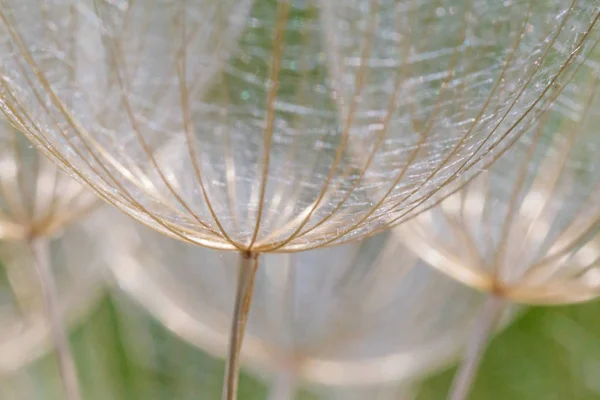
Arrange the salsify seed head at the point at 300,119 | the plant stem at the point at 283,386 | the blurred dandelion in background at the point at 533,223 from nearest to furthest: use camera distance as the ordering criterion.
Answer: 1. the salsify seed head at the point at 300,119
2. the blurred dandelion in background at the point at 533,223
3. the plant stem at the point at 283,386

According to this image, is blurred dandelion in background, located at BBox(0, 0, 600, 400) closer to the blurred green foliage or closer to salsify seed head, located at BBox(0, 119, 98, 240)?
salsify seed head, located at BBox(0, 119, 98, 240)

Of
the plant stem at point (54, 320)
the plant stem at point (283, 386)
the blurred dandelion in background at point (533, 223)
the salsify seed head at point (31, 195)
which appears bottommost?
the plant stem at point (54, 320)

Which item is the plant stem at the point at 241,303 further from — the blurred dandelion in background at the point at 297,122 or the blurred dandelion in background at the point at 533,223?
the blurred dandelion in background at the point at 533,223

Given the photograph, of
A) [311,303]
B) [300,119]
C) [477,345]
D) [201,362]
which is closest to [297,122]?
[300,119]

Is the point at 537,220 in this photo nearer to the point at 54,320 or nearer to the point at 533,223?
the point at 533,223

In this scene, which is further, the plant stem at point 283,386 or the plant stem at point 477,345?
the plant stem at point 283,386

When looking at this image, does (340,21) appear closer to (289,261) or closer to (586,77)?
(586,77)

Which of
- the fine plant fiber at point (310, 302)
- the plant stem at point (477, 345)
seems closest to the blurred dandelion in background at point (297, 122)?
the plant stem at point (477, 345)

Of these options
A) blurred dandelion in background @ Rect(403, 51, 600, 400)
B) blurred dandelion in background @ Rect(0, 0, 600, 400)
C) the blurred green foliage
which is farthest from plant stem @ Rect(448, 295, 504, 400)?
the blurred green foliage
